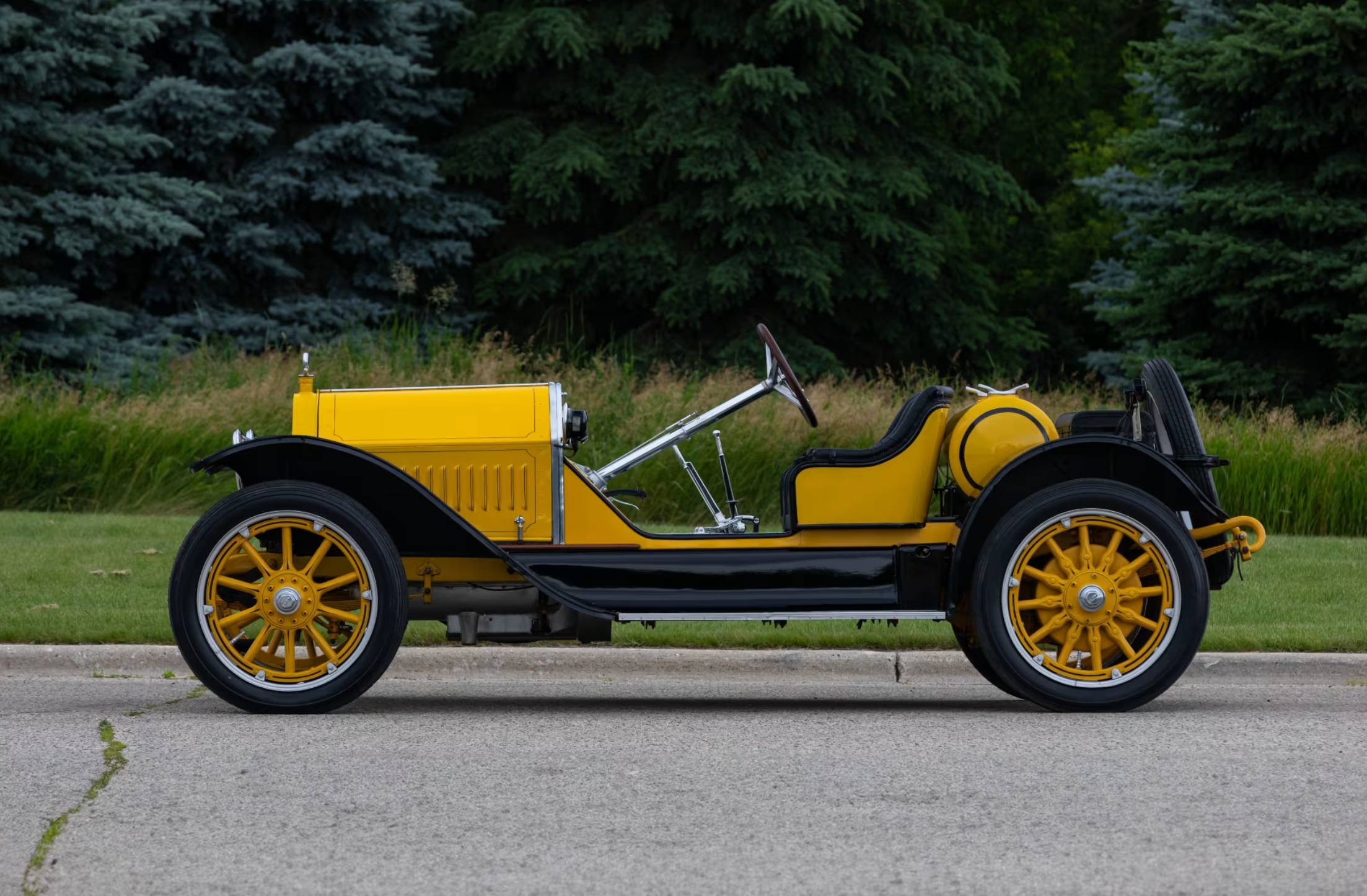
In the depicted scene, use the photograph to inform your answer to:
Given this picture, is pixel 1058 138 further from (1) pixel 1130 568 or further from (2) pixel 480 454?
(2) pixel 480 454

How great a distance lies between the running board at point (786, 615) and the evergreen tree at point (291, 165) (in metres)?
16.8

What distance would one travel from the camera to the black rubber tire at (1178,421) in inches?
278

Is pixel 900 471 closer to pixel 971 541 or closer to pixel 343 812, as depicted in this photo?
pixel 971 541

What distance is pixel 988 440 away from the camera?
703 cm

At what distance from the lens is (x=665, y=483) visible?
14.4m

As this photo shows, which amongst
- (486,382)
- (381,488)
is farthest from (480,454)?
(486,382)

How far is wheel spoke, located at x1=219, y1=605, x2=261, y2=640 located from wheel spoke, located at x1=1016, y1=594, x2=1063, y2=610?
2839 millimetres

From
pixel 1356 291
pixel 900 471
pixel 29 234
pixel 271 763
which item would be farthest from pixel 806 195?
pixel 271 763

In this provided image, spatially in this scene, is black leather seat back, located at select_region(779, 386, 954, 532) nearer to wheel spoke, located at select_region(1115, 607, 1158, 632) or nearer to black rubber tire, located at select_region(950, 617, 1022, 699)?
black rubber tire, located at select_region(950, 617, 1022, 699)

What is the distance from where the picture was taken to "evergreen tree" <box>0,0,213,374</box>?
69.5ft

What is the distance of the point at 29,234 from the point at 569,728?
1704cm

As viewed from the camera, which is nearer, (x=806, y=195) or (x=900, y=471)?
(x=900, y=471)

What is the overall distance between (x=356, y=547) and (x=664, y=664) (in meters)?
2.09

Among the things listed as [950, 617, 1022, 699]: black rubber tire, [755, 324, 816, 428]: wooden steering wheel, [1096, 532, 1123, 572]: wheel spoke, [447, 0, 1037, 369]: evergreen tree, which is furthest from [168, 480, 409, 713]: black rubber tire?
[447, 0, 1037, 369]: evergreen tree
